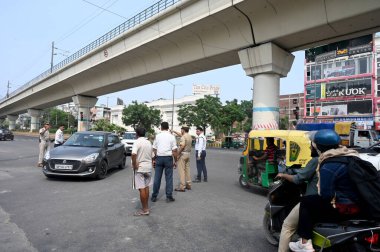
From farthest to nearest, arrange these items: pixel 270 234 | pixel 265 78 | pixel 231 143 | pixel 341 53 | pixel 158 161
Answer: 1. pixel 231 143
2. pixel 341 53
3. pixel 265 78
4. pixel 158 161
5. pixel 270 234

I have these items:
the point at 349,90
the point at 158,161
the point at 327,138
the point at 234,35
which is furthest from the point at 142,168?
the point at 349,90

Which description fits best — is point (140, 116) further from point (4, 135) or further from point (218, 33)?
point (218, 33)

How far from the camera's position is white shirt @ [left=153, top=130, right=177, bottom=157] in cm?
626

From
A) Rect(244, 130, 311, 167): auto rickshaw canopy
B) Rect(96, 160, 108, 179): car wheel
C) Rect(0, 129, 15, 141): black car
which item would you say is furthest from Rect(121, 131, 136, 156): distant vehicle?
Rect(0, 129, 15, 141): black car

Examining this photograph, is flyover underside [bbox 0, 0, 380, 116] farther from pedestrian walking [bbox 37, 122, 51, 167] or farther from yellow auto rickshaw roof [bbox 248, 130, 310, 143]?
pedestrian walking [bbox 37, 122, 51, 167]

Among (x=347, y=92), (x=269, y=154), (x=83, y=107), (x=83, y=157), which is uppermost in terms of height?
(x=347, y=92)

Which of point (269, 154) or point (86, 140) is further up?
point (86, 140)

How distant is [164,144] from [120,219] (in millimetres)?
1913

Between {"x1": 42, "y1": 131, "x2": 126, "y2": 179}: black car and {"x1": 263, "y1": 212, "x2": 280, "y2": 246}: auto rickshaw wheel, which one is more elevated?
{"x1": 42, "y1": 131, "x2": 126, "y2": 179}: black car

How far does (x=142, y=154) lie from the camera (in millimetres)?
5434

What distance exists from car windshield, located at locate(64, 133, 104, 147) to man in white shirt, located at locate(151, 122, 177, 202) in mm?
3939

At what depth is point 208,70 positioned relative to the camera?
19.4 metres

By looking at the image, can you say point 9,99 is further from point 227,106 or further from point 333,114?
point 333,114

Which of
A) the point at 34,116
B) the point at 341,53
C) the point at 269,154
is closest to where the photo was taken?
the point at 269,154
